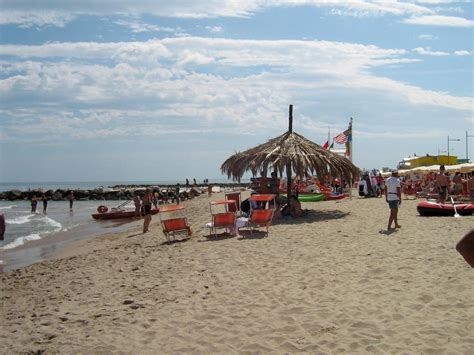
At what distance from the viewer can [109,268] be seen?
809cm

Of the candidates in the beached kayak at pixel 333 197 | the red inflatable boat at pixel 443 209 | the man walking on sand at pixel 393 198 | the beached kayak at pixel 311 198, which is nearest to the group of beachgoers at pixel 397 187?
the man walking on sand at pixel 393 198

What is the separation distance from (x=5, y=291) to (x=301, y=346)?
4.98 meters

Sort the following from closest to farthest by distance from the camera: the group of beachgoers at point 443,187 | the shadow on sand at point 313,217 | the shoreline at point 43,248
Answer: the shoreline at point 43,248
the shadow on sand at point 313,217
the group of beachgoers at point 443,187

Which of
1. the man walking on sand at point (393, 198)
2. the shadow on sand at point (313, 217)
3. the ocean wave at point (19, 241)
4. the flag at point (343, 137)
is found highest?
the flag at point (343, 137)

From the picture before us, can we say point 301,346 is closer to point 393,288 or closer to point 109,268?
→ point 393,288

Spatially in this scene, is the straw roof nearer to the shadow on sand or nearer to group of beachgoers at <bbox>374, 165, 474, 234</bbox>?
the shadow on sand

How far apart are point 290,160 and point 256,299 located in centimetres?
823

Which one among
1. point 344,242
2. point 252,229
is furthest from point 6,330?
point 252,229

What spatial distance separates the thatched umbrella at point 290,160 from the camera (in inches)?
531

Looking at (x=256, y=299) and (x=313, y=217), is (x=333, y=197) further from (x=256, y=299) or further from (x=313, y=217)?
(x=256, y=299)

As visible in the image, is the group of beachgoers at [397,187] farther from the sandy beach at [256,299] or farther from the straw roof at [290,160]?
the straw roof at [290,160]

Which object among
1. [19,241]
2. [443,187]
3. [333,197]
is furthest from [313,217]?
[19,241]

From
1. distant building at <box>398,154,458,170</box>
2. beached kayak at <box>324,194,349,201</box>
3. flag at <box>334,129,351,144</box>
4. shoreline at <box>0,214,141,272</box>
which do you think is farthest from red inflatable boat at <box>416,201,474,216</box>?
distant building at <box>398,154,458,170</box>

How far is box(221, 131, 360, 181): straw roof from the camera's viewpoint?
44.2 feet
